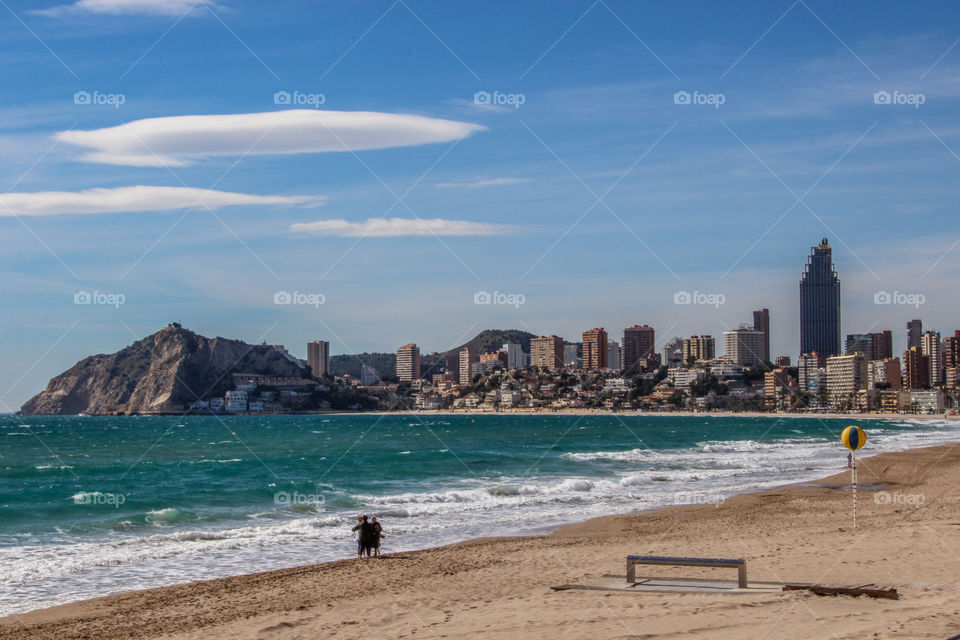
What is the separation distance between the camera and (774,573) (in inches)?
480

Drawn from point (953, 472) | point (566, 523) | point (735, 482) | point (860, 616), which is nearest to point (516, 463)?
point (735, 482)

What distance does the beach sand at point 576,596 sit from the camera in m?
9.07

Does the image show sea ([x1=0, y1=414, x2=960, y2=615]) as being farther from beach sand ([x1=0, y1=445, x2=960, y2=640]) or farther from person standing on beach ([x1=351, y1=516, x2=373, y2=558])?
beach sand ([x1=0, y1=445, x2=960, y2=640])

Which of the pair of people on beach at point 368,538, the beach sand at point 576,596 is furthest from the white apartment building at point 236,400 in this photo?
the pair of people on beach at point 368,538

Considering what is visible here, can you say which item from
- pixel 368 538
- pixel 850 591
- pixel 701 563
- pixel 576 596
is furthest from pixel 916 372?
pixel 576 596

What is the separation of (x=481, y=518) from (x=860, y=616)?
565 inches

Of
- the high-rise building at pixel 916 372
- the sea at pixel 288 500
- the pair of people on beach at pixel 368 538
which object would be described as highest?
the high-rise building at pixel 916 372

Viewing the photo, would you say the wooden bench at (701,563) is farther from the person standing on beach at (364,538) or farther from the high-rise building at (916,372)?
the high-rise building at (916,372)

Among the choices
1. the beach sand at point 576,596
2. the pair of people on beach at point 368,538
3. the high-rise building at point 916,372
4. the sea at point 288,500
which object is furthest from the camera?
the high-rise building at point 916,372

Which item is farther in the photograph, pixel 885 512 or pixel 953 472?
pixel 953 472

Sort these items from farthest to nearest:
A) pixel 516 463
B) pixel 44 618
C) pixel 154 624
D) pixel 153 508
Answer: pixel 516 463, pixel 153 508, pixel 44 618, pixel 154 624

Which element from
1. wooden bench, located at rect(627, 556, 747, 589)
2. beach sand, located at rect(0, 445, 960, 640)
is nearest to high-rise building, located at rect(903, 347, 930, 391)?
beach sand, located at rect(0, 445, 960, 640)

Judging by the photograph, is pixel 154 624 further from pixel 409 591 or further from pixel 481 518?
pixel 481 518

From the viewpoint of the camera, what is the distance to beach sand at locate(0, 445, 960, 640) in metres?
9.07
